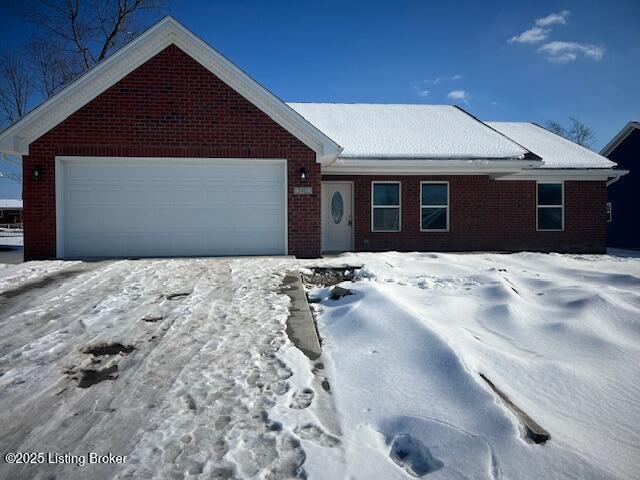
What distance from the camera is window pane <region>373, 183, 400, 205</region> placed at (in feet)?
38.8

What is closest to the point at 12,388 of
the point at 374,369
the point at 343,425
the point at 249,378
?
the point at 249,378

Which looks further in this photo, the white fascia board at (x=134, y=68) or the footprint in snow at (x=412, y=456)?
the white fascia board at (x=134, y=68)

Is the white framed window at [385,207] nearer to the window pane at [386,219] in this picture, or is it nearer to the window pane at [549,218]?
the window pane at [386,219]

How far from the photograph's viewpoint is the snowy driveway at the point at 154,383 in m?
2.05

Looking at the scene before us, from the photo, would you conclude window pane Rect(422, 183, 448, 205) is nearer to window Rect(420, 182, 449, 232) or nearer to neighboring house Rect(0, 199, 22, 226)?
window Rect(420, 182, 449, 232)

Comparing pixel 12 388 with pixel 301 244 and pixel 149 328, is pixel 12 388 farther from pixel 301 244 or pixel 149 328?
pixel 301 244

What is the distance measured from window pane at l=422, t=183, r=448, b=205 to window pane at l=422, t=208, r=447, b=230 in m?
0.26

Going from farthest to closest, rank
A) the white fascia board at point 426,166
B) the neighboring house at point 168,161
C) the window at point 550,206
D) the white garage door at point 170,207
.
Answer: the window at point 550,206 < the white fascia board at point 426,166 < the white garage door at point 170,207 < the neighboring house at point 168,161

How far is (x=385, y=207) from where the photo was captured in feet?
38.9

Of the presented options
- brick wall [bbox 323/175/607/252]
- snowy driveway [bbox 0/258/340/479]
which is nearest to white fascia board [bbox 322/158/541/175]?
brick wall [bbox 323/175/607/252]

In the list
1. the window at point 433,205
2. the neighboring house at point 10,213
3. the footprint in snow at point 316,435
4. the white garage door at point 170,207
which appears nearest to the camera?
the footprint in snow at point 316,435

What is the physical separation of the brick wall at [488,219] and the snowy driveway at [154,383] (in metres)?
7.14

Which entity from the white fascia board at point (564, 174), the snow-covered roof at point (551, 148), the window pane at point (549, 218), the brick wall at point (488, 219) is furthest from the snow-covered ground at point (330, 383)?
the snow-covered roof at point (551, 148)

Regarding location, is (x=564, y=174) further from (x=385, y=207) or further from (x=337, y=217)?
(x=337, y=217)
